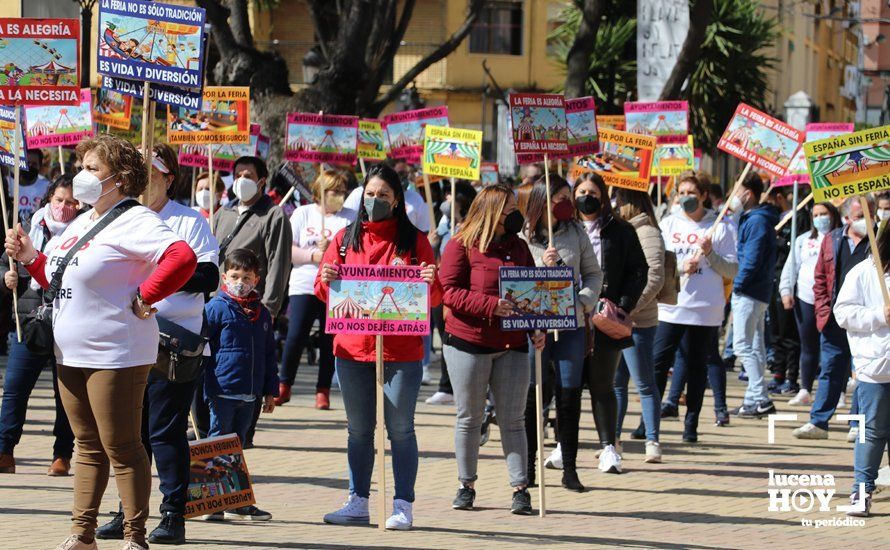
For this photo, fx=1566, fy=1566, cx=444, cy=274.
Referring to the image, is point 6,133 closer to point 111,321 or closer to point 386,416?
point 386,416

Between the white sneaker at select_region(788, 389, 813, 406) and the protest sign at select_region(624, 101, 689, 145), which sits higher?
the protest sign at select_region(624, 101, 689, 145)

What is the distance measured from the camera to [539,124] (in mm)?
10188

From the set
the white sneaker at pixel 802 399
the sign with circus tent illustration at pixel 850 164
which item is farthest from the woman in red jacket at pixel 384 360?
the white sneaker at pixel 802 399

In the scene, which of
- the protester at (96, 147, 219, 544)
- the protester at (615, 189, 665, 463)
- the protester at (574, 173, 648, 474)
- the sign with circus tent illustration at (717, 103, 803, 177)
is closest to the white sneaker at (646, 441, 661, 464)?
the protester at (615, 189, 665, 463)

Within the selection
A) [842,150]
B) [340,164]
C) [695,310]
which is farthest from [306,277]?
[842,150]

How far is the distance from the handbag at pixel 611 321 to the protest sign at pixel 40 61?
3.45m

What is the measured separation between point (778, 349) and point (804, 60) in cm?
4491

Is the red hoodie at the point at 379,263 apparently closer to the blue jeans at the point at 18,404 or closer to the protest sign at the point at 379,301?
the protest sign at the point at 379,301

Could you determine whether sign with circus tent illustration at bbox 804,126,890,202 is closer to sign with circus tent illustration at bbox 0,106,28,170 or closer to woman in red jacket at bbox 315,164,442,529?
woman in red jacket at bbox 315,164,442,529

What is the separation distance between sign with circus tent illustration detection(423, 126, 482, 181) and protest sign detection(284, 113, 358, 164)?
81cm

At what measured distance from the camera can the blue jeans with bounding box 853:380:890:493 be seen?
8.67 metres

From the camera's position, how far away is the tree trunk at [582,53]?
20.8 metres

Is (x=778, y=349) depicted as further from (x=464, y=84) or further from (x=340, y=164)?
(x=464, y=84)

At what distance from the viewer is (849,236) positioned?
458 inches
